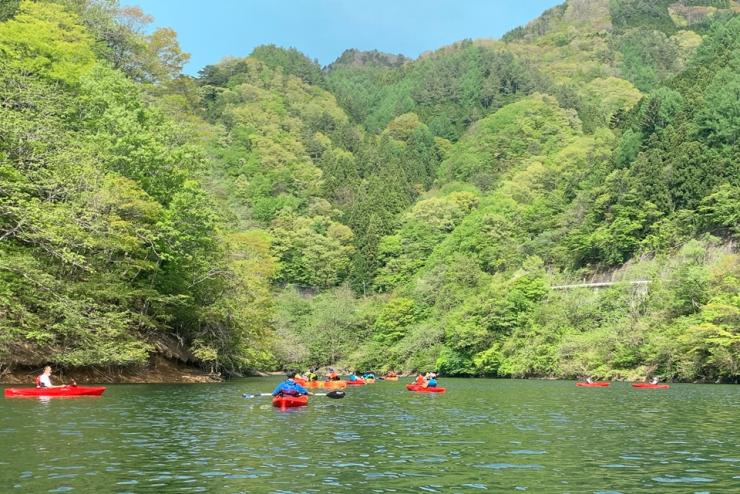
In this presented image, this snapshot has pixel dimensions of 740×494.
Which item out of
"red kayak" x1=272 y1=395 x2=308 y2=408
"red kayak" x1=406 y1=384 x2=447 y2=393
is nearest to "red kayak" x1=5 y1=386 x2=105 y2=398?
"red kayak" x1=272 y1=395 x2=308 y2=408

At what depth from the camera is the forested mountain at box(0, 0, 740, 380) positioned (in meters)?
42.0

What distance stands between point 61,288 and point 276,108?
113 meters

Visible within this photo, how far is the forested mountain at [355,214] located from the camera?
42.0 meters

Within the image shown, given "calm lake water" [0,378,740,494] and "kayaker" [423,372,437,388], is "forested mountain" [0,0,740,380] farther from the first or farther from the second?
"kayaker" [423,372,437,388]

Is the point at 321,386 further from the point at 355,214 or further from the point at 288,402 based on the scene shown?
the point at 355,214

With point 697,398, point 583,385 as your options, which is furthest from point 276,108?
point 697,398

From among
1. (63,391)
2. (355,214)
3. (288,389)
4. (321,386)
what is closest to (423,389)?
(321,386)

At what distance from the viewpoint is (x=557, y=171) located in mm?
115812

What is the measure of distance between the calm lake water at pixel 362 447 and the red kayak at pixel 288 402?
1.45ft

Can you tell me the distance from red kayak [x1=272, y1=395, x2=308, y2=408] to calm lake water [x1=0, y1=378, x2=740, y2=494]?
0.44 metres

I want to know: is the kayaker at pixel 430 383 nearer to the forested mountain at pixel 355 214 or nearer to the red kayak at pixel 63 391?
the forested mountain at pixel 355 214

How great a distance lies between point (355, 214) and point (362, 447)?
102 m

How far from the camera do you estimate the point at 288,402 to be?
30656 mm

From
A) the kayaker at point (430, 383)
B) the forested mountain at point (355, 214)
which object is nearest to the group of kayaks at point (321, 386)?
the kayaker at point (430, 383)
